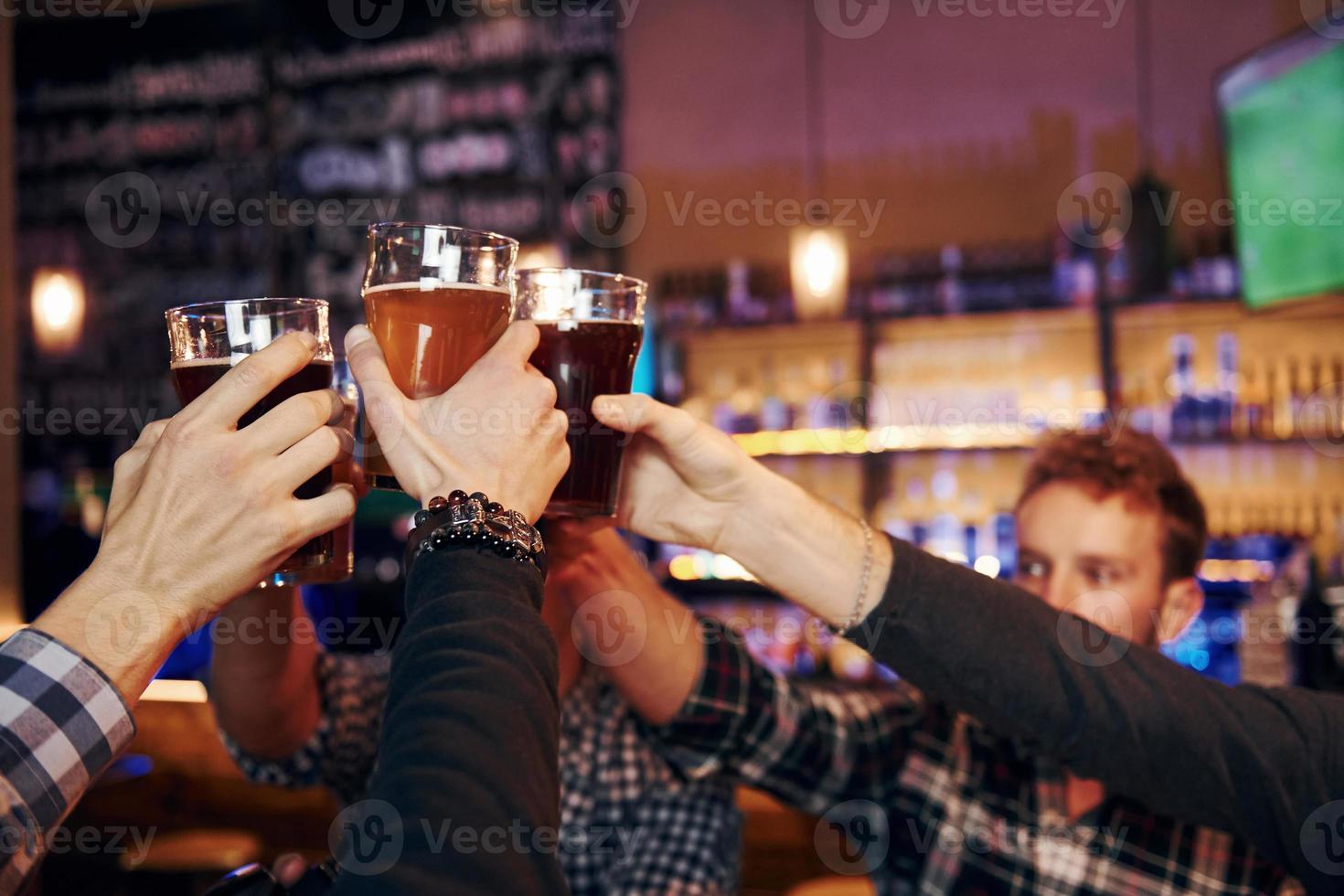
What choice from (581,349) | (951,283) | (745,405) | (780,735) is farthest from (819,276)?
(581,349)

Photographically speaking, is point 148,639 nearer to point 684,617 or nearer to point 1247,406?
point 684,617

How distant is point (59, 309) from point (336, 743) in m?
4.43

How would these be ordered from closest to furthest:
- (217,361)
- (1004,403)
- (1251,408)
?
(217,361) < (1251,408) < (1004,403)

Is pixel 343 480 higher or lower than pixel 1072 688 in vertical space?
higher

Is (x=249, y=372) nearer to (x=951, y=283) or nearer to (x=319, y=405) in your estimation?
(x=319, y=405)

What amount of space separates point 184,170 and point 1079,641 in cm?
492

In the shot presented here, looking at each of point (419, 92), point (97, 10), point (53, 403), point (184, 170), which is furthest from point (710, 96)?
point (53, 403)

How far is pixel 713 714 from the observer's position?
1410mm

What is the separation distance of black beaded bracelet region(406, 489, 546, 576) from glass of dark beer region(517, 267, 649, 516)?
20 cm

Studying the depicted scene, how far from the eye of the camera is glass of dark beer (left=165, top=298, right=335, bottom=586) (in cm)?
92

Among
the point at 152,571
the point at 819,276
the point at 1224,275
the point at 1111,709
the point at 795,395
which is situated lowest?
the point at 1111,709

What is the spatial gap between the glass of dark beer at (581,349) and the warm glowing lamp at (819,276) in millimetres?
3189

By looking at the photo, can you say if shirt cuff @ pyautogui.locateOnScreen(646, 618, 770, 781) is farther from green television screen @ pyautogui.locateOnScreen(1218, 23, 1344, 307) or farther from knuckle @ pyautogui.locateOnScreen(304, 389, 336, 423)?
green television screen @ pyautogui.locateOnScreen(1218, 23, 1344, 307)

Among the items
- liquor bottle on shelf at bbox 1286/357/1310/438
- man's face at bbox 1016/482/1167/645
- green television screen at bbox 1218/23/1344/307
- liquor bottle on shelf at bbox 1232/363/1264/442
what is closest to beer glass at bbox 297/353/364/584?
man's face at bbox 1016/482/1167/645
